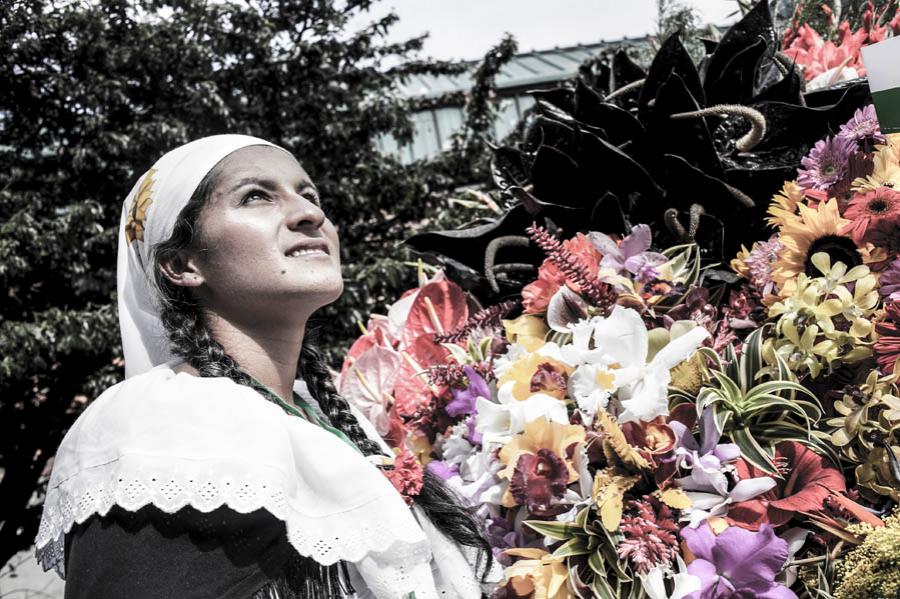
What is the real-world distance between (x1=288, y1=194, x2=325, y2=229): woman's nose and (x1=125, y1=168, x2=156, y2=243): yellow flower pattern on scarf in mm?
275

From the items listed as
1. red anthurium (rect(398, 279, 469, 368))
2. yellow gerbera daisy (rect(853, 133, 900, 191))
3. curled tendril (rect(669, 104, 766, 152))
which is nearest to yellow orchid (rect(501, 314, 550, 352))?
red anthurium (rect(398, 279, 469, 368))

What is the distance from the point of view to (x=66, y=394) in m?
6.20

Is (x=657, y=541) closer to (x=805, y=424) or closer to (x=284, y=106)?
(x=805, y=424)

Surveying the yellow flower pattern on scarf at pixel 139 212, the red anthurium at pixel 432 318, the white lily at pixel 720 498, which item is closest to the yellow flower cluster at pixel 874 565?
the white lily at pixel 720 498

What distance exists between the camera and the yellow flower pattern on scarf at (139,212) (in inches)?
57.0

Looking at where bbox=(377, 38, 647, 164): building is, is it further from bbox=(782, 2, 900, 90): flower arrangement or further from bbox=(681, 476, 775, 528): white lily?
bbox=(681, 476, 775, 528): white lily

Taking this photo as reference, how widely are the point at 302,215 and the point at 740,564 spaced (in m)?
0.90

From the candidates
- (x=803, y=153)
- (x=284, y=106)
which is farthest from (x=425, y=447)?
(x=284, y=106)

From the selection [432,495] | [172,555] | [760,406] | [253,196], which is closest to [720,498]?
[760,406]

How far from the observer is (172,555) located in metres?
0.99

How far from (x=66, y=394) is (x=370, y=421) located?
5.41 metres

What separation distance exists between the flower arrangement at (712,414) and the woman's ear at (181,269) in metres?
0.54

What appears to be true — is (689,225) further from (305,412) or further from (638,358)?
(305,412)

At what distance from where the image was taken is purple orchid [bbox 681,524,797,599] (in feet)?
3.22
